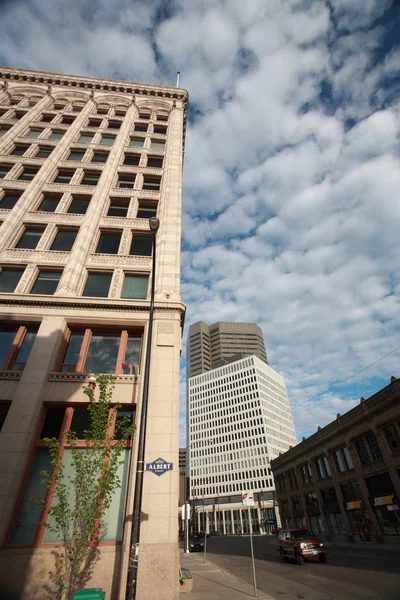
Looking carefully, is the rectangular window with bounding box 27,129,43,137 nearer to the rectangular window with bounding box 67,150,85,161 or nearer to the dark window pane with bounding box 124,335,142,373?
the rectangular window with bounding box 67,150,85,161

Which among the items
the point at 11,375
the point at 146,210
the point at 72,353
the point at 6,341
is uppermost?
the point at 146,210

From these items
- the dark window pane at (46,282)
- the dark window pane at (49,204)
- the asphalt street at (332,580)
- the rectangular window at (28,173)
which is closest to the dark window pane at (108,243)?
the dark window pane at (46,282)

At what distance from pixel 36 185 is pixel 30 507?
829 inches

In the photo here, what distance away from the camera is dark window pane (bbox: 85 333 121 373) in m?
15.8

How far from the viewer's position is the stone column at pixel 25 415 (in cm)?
1153

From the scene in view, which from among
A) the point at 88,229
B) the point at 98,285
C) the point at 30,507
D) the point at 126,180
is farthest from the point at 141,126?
the point at 30,507

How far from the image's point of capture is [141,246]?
841 inches

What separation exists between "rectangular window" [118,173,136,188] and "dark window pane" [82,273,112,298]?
10.1 meters

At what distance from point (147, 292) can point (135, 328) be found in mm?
2652

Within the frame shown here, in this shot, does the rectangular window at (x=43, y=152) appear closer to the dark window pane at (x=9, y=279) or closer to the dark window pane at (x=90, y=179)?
the dark window pane at (x=90, y=179)

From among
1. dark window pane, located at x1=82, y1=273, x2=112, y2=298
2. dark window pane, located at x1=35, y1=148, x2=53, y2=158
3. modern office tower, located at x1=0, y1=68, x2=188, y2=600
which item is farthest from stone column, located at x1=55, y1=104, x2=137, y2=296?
dark window pane, located at x1=35, y1=148, x2=53, y2=158

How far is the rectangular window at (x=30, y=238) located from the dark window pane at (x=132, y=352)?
9.92 meters

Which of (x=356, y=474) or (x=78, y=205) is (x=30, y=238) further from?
(x=356, y=474)

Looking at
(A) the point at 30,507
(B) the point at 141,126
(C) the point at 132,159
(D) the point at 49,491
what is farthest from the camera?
(B) the point at 141,126
